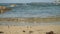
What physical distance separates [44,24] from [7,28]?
448 mm

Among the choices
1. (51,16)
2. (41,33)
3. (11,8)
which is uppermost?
(11,8)

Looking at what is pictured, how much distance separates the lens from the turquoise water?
2.04 metres

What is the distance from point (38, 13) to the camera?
205cm

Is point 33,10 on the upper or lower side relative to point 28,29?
upper

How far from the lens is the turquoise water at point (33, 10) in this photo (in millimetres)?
2039

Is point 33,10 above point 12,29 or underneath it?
above

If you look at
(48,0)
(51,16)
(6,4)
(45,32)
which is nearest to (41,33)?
(45,32)

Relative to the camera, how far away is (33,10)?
205 cm

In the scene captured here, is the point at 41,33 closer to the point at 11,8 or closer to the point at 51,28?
the point at 51,28

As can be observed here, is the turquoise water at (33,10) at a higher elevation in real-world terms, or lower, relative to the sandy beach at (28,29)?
higher

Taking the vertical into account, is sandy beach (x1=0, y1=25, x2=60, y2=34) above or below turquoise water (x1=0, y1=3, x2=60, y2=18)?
below

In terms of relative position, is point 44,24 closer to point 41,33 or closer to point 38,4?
point 41,33

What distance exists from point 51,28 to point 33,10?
0.31 metres

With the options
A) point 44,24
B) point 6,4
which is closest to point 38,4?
point 44,24
